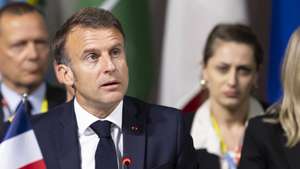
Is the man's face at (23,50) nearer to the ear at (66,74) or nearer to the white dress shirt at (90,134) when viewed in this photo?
the ear at (66,74)

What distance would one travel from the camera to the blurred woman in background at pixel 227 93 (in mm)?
4188

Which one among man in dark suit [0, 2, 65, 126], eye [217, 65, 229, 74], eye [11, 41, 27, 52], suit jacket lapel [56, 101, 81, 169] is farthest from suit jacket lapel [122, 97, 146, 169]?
eye [11, 41, 27, 52]

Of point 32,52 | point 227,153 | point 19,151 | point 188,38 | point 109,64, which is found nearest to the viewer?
point 109,64

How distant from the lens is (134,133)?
2924 mm

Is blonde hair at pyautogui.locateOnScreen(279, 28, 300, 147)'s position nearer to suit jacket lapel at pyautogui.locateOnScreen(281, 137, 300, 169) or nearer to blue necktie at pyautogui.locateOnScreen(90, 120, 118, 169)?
suit jacket lapel at pyautogui.locateOnScreen(281, 137, 300, 169)

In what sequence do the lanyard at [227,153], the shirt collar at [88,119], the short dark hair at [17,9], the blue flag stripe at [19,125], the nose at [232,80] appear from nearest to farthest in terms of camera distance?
the shirt collar at [88,119], the blue flag stripe at [19,125], the lanyard at [227,153], the nose at [232,80], the short dark hair at [17,9]

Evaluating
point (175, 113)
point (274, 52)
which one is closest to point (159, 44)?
point (274, 52)

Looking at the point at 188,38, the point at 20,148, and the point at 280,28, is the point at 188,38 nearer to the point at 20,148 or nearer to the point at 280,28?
the point at 280,28

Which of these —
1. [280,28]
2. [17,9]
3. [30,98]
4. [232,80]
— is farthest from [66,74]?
[280,28]

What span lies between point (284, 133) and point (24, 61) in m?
1.72

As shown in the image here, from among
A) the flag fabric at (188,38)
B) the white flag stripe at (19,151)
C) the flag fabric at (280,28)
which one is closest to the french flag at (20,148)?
the white flag stripe at (19,151)

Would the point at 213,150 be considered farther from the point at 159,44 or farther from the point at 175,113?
the point at 159,44

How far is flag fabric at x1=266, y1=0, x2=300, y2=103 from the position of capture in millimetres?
4691

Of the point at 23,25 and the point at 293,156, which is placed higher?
the point at 23,25
